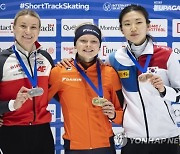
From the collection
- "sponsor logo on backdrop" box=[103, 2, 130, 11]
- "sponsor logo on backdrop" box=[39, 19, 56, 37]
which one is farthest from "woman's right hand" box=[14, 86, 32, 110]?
"sponsor logo on backdrop" box=[103, 2, 130, 11]

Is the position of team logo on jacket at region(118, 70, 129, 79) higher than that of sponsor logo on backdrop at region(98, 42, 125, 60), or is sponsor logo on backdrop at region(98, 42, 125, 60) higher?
sponsor logo on backdrop at region(98, 42, 125, 60)

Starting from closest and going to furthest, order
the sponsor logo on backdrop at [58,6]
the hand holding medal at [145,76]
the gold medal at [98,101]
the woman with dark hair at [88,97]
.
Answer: the hand holding medal at [145,76], the gold medal at [98,101], the woman with dark hair at [88,97], the sponsor logo on backdrop at [58,6]

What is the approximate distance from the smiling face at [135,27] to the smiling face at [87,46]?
26cm

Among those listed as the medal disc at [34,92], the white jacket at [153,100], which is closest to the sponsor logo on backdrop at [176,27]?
the white jacket at [153,100]

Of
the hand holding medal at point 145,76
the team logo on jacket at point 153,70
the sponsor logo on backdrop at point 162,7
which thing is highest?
the sponsor logo on backdrop at point 162,7

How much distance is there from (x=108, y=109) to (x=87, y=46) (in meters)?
0.52

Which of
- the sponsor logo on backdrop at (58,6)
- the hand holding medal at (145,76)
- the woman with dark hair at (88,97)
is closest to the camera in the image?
the hand holding medal at (145,76)

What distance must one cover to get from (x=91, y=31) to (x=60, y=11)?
5.06 ft

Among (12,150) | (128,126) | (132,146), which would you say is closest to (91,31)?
(128,126)

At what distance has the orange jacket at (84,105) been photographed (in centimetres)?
236

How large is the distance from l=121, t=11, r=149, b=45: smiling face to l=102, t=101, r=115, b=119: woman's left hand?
1.79 feet

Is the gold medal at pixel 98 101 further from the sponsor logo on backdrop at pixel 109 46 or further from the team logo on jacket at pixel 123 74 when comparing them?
the sponsor logo on backdrop at pixel 109 46

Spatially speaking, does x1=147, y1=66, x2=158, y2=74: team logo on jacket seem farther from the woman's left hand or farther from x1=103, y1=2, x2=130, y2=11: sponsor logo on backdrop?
x1=103, y1=2, x2=130, y2=11: sponsor logo on backdrop

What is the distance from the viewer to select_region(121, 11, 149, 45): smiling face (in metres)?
Result: 2.40
